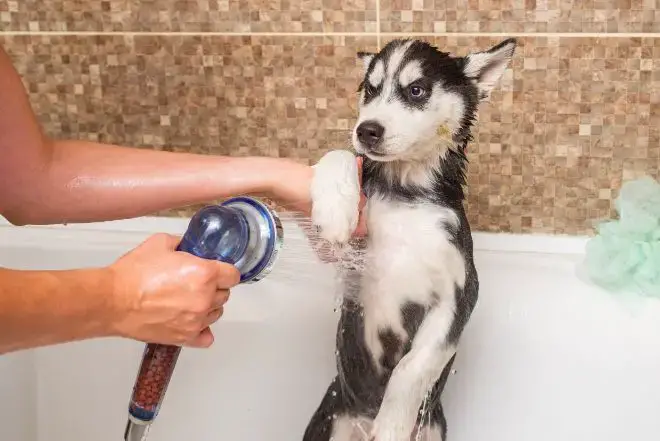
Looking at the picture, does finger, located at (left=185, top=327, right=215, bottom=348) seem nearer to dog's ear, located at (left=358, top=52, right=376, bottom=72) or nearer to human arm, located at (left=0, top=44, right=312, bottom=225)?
human arm, located at (left=0, top=44, right=312, bottom=225)

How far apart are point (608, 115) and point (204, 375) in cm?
75

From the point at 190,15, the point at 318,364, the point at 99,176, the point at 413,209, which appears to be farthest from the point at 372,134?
the point at 190,15

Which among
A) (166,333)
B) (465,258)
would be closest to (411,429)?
(465,258)

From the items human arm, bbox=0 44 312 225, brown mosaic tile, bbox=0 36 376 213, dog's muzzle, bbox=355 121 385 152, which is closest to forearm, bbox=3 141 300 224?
human arm, bbox=0 44 312 225

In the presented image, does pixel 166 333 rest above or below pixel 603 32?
below

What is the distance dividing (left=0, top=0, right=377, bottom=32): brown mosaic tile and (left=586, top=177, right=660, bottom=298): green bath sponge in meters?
0.47

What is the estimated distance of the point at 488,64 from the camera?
0.95 m

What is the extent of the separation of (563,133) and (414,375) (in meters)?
0.52

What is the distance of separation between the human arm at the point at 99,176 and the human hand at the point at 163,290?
225mm

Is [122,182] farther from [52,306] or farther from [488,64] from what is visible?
[488,64]

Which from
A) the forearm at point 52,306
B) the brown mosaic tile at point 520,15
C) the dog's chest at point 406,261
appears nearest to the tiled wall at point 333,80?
the brown mosaic tile at point 520,15

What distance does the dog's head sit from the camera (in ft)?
3.05

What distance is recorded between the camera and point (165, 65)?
1382 millimetres

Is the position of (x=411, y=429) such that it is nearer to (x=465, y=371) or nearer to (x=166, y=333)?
(x=465, y=371)
